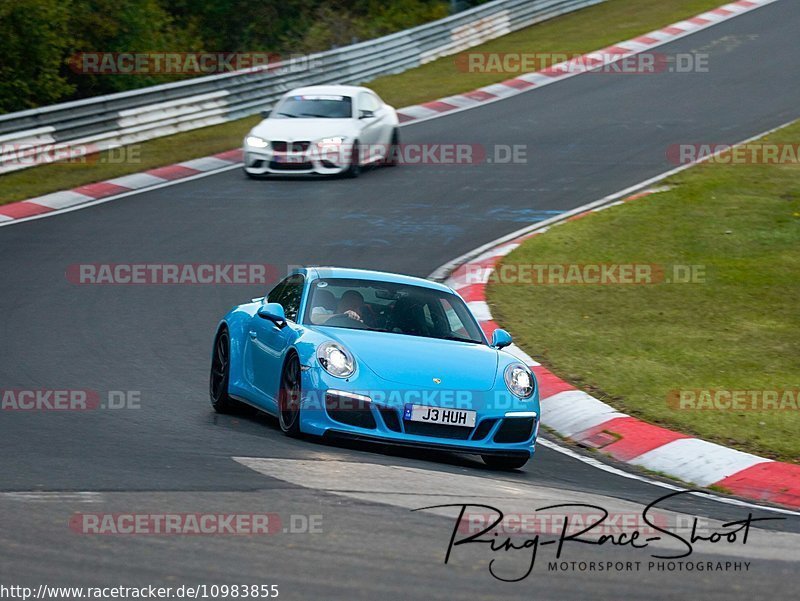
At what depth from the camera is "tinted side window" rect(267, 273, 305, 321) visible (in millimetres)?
9820

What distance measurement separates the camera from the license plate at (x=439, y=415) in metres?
8.52

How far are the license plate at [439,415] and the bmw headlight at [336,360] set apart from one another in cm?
48

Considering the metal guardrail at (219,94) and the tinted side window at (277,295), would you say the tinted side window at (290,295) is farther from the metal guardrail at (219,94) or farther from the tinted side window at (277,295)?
the metal guardrail at (219,94)

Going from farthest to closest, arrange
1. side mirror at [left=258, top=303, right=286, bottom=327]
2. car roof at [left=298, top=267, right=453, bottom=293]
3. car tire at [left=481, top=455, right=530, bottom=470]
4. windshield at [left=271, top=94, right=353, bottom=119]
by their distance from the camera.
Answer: windshield at [left=271, top=94, right=353, bottom=119] → car roof at [left=298, top=267, right=453, bottom=293] → side mirror at [left=258, top=303, right=286, bottom=327] → car tire at [left=481, top=455, right=530, bottom=470]

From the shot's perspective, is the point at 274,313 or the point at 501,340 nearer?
the point at 274,313

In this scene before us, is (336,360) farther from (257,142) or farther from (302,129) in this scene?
(302,129)

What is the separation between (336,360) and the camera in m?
8.73

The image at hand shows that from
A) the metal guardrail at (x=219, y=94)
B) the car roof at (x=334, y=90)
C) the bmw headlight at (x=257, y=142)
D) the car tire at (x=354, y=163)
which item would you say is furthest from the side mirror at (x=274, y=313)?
the car roof at (x=334, y=90)

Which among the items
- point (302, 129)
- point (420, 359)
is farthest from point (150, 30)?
point (420, 359)

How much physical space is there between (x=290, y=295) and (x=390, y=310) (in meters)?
0.87

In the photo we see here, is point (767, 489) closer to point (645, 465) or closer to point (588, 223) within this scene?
point (645, 465)

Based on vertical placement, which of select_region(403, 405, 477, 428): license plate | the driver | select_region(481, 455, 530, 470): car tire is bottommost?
select_region(481, 455, 530, 470): car tire

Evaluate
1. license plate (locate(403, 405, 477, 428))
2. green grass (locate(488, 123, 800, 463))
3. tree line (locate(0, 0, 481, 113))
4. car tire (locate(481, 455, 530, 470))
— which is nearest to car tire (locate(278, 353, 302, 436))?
license plate (locate(403, 405, 477, 428))

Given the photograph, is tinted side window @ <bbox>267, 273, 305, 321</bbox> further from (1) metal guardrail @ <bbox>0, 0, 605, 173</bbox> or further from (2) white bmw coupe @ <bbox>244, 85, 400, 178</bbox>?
(1) metal guardrail @ <bbox>0, 0, 605, 173</bbox>
